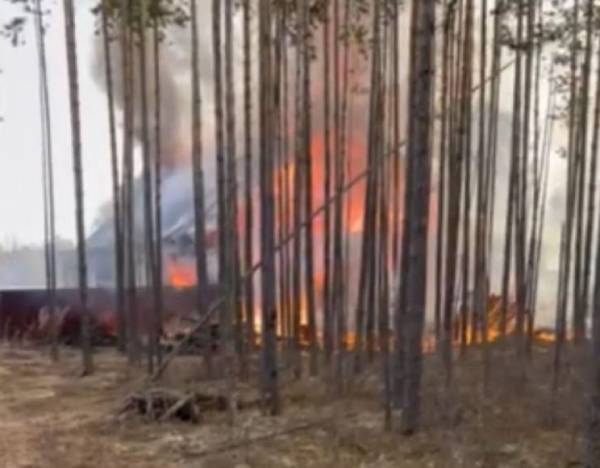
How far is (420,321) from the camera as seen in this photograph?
7234 millimetres

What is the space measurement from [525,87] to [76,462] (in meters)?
6.21

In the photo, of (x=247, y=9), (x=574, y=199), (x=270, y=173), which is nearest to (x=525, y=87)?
(x=574, y=199)

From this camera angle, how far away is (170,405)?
8305 millimetres

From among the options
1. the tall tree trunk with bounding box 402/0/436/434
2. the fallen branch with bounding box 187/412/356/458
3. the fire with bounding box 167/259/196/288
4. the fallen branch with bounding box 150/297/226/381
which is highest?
the tall tree trunk with bounding box 402/0/436/434

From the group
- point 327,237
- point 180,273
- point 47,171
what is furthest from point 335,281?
point 180,273

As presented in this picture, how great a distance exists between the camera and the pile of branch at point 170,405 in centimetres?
813

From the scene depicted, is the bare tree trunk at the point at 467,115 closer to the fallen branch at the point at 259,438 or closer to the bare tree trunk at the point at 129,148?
the fallen branch at the point at 259,438

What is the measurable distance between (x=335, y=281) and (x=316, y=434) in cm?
311

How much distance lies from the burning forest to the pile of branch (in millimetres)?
19

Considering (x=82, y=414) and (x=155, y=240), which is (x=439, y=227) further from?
(x=82, y=414)

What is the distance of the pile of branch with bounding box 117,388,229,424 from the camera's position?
8.13 metres

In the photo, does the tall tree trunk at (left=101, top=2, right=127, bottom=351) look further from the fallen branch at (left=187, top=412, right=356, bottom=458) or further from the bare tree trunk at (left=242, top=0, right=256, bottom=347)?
the fallen branch at (left=187, top=412, right=356, bottom=458)

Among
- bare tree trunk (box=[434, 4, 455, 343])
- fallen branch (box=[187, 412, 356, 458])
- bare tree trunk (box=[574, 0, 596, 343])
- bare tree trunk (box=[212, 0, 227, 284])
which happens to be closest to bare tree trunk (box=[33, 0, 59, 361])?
bare tree trunk (box=[212, 0, 227, 284])

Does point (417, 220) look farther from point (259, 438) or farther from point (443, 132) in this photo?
point (443, 132)
